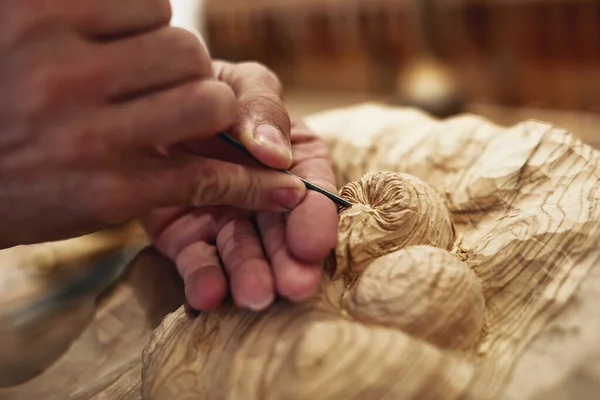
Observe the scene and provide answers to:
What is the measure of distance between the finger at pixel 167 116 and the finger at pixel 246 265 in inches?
6.4

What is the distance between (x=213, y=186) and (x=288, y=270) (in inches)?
5.0

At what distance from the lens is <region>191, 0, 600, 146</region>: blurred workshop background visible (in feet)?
7.24

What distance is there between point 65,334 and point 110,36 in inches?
21.4

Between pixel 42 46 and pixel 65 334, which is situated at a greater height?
pixel 42 46

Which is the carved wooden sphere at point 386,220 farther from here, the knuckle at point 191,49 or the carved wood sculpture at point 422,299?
the knuckle at point 191,49

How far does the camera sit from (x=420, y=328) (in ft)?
2.23

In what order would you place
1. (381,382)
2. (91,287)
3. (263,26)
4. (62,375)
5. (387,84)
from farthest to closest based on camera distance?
(263,26) < (387,84) < (91,287) < (62,375) < (381,382)

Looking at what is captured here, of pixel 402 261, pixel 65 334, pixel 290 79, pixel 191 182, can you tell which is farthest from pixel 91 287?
pixel 290 79

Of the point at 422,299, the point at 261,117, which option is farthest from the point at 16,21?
the point at 422,299

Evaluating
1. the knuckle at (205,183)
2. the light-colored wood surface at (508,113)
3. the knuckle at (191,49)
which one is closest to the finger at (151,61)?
the knuckle at (191,49)

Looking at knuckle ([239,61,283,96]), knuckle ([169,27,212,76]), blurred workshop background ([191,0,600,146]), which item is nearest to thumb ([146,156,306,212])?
knuckle ([169,27,212,76])

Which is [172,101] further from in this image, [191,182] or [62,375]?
[62,375]

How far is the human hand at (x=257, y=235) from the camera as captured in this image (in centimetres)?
70

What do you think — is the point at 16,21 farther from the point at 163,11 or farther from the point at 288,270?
the point at 288,270
